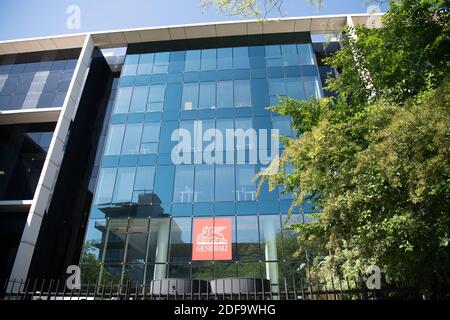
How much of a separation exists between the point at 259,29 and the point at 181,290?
21.6m

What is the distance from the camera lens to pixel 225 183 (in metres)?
20.4

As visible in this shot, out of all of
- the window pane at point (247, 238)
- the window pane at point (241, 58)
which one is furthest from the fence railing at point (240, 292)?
the window pane at point (241, 58)

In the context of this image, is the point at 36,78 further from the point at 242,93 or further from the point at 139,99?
the point at 242,93

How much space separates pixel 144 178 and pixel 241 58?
12439 millimetres

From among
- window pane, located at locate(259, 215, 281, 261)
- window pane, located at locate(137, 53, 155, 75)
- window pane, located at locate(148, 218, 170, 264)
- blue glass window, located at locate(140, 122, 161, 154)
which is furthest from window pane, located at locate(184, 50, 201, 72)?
window pane, located at locate(259, 215, 281, 261)

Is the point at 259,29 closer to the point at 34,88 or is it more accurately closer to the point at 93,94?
the point at 93,94

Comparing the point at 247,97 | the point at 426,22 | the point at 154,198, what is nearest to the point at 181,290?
the point at 154,198

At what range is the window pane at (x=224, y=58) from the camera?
83.6 feet

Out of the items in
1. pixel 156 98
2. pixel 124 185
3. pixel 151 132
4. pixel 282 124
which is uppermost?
pixel 156 98

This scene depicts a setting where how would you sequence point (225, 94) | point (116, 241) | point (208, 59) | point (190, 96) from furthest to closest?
1. point (208, 59)
2. point (190, 96)
3. point (225, 94)
4. point (116, 241)

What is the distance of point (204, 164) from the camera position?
21.2 m

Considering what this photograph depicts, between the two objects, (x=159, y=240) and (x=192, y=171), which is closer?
(x=159, y=240)

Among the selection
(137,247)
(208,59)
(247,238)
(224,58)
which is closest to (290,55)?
(224,58)
